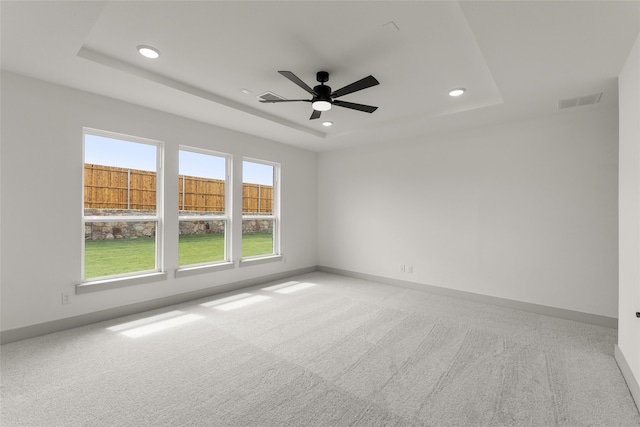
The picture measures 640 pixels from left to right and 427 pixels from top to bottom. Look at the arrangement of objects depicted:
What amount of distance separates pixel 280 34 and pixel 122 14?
3.80ft

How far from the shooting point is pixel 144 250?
6.11 meters

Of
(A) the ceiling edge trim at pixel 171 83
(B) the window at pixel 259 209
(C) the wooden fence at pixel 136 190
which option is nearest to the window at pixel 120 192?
(C) the wooden fence at pixel 136 190

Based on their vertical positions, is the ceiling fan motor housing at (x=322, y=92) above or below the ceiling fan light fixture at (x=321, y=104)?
above

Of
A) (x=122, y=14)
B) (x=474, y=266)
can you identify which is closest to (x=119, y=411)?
(x=122, y=14)

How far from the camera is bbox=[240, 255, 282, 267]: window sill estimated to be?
4984 millimetres

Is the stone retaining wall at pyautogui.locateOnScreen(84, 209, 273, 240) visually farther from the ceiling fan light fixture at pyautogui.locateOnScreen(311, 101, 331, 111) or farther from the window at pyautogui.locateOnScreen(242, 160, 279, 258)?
the ceiling fan light fixture at pyautogui.locateOnScreen(311, 101, 331, 111)

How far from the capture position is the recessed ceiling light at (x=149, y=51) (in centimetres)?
251

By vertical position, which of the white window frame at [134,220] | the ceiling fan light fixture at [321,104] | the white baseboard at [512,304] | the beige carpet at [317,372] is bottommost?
the beige carpet at [317,372]

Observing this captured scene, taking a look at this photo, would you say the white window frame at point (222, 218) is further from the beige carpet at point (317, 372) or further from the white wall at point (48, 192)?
the beige carpet at point (317, 372)

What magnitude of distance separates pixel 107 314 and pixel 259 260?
7.58 feet

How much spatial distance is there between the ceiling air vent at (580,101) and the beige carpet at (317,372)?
264 centimetres

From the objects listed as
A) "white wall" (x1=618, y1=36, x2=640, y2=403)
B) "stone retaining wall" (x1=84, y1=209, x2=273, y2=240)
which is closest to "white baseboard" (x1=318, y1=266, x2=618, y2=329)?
"white wall" (x1=618, y1=36, x2=640, y2=403)

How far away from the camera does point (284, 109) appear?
400 cm

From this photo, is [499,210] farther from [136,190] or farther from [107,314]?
[107,314]
